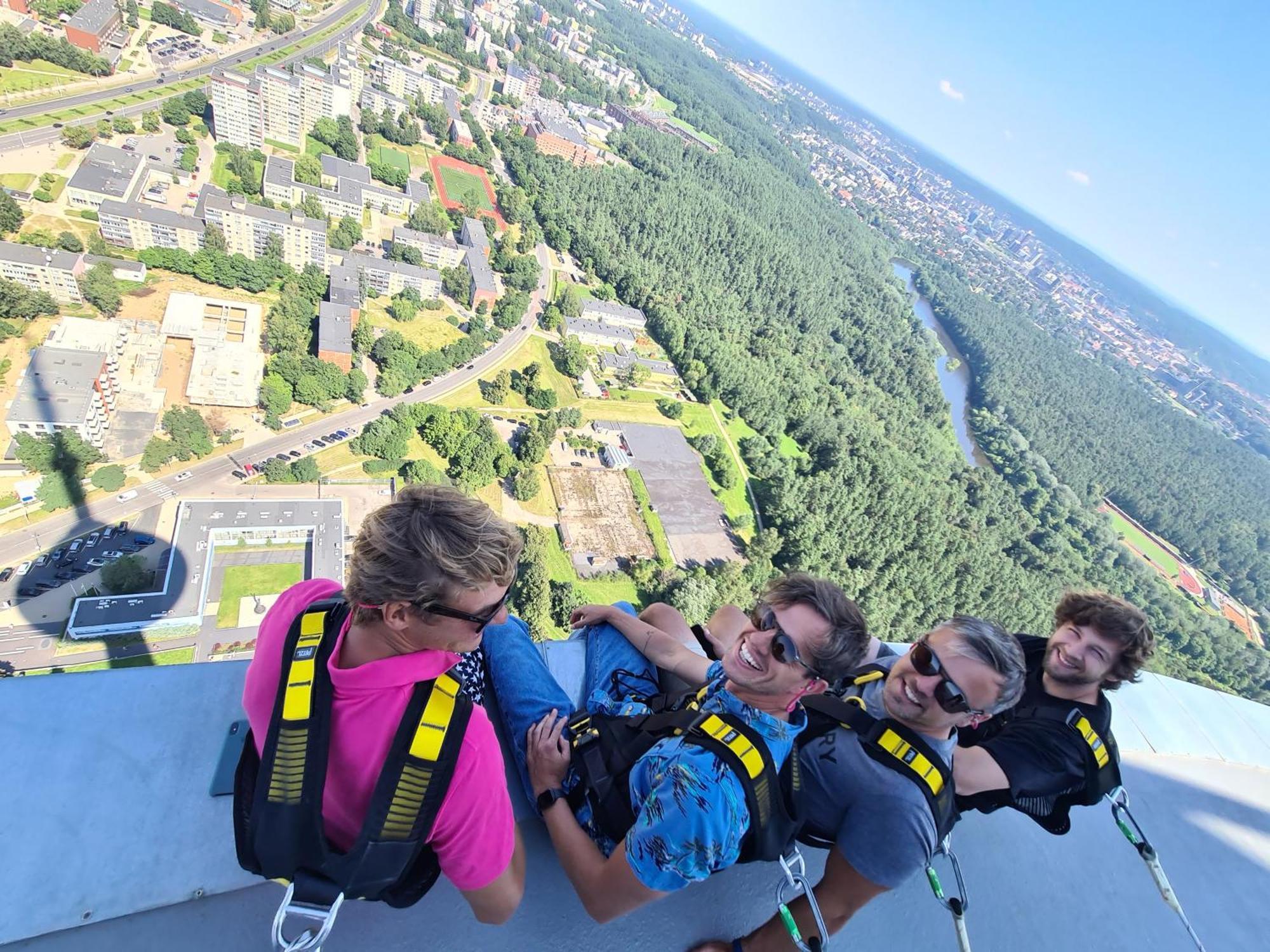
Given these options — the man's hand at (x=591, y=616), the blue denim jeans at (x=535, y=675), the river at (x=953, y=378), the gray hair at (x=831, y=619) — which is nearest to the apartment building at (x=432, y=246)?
the man's hand at (x=591, y=616)

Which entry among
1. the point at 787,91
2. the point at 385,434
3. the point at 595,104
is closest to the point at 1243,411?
the point at 595,104

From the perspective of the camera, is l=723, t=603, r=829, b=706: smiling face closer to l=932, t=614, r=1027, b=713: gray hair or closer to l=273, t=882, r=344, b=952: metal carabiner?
l=932, t=614, r=1027, b=713: gray hair

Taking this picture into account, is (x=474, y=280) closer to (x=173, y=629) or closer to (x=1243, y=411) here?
(x=173, y=629)

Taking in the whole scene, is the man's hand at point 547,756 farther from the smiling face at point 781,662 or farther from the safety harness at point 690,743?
the smiling face at point 781,662

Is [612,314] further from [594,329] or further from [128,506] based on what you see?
[128,506]

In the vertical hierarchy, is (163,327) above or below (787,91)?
below

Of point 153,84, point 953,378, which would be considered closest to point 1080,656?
point 153,84
